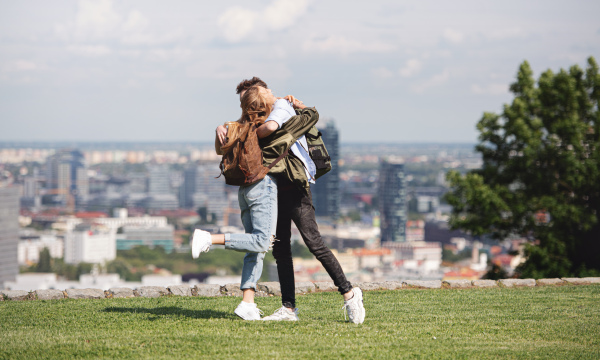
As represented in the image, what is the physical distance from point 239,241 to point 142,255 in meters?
112

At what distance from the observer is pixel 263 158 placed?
4.57m

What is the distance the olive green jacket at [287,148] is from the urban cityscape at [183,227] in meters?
61.1

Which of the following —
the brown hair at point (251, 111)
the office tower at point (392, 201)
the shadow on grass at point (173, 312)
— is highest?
the brown hair at point (251, 111)

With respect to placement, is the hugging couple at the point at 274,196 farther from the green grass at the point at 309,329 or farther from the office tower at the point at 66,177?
the office tower at the point at 66,177

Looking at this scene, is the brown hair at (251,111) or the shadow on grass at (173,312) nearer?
the brown hair at (251,111)

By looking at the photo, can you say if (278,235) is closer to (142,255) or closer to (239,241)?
(239,241)

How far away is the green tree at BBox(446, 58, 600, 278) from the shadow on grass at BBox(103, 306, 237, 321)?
9.20 metres

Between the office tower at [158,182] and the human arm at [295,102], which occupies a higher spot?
the human arm at [295,102]

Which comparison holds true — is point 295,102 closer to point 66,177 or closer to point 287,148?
point 287,148

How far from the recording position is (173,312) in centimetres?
512

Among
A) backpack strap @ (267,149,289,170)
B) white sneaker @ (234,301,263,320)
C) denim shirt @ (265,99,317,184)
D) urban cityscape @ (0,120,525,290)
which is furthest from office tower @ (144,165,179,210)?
backpack strap @ (267,149,289,170)

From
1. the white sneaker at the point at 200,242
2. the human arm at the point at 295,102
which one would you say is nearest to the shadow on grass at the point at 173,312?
the white sneaker at the point at 200,242

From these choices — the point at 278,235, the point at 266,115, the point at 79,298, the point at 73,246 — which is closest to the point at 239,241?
the point at 278,235

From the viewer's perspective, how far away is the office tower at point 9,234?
99875mm
